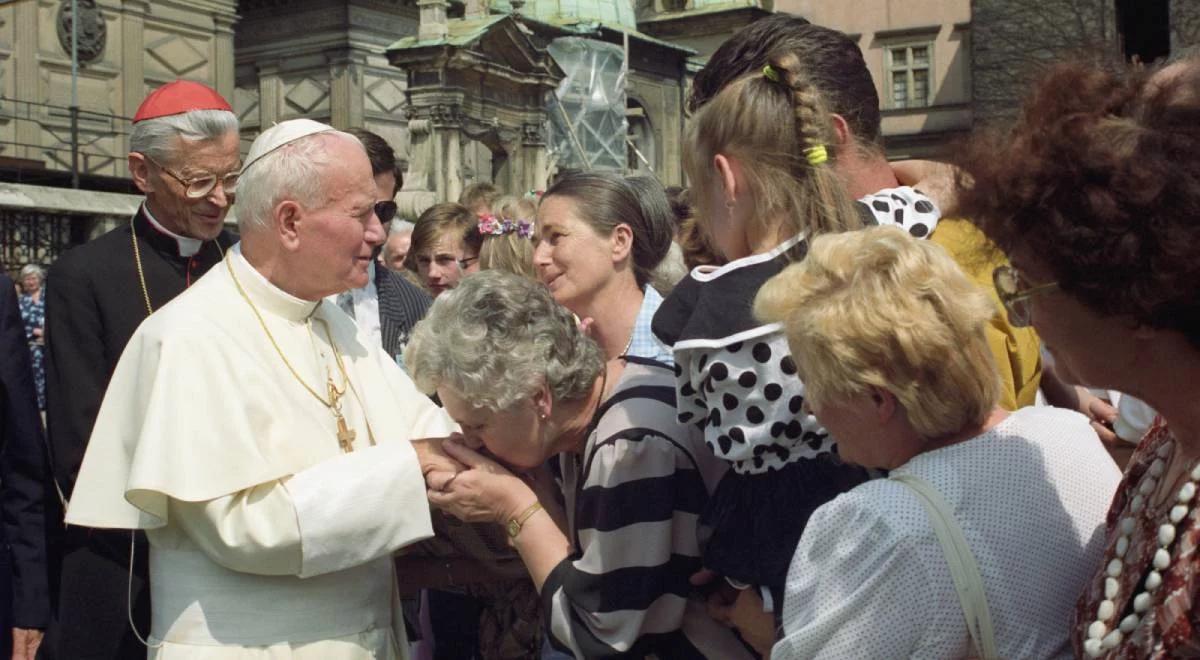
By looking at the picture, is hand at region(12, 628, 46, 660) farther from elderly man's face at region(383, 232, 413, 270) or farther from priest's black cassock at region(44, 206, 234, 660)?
elderly man's face at region(383, 232, 413, 270)

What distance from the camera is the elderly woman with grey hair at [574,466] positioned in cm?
281

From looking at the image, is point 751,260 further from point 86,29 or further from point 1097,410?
point 86,29

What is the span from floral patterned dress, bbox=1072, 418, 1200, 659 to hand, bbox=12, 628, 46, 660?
314cm

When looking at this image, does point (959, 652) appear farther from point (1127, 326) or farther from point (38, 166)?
point (38, 166)

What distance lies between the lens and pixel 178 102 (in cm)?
405

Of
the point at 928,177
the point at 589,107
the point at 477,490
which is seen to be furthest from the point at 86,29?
the point at 928,177

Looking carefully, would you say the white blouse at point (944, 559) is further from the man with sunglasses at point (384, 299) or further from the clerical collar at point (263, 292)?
the man with sunglasses at point (384, 299)

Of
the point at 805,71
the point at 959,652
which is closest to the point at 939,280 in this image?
the point at 959,652

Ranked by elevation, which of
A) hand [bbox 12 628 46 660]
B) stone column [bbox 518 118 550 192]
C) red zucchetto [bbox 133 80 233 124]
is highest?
stone column [bbox 518 118 550 192]

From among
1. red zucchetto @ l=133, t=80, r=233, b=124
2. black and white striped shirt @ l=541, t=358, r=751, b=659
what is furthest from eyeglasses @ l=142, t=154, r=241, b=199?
black and white striped shirt @ l=541, t=358, r=751, b=659

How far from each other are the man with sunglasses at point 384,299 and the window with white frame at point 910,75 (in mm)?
30018

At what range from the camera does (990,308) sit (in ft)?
7.26

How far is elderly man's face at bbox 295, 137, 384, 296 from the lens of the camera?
3260 mm

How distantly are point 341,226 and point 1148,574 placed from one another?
2018 millimetres
